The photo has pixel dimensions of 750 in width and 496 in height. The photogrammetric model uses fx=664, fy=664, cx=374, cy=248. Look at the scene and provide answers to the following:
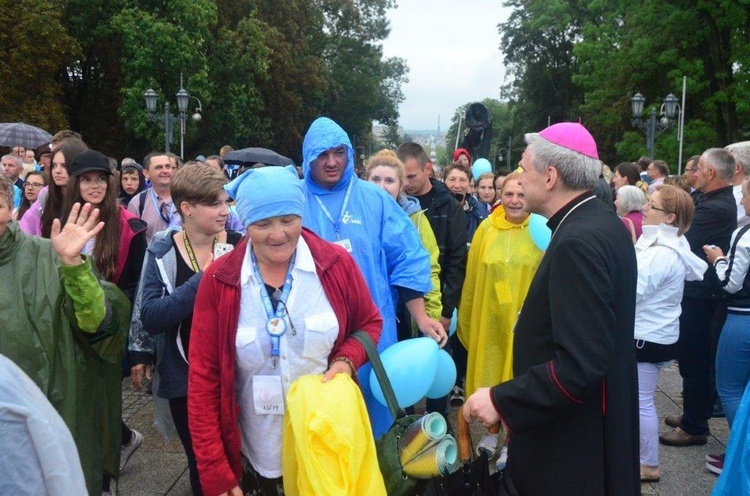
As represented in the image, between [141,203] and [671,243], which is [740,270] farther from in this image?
[141,203]

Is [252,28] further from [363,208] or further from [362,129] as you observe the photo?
[363,208]

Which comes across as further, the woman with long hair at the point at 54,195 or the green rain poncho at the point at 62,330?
the woman with long hair at the point at 54,195

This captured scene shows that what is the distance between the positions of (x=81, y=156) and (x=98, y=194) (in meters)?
0.28

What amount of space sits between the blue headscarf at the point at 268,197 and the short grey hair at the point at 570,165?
0.88m

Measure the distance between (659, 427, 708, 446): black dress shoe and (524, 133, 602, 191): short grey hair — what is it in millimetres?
3399

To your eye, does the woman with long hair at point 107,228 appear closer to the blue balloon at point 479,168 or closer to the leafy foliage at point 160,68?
the blue balloon at point 479,168

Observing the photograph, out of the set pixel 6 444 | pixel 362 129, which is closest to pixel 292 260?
pixel 6 444

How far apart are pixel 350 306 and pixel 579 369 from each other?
922 millimetres

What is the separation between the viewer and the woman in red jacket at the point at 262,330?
2.41 m

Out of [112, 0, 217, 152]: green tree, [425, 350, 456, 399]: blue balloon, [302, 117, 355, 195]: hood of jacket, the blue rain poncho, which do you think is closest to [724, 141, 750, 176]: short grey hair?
the blue rain poncho

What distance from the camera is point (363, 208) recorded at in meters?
3.58

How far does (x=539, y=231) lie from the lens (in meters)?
4.19

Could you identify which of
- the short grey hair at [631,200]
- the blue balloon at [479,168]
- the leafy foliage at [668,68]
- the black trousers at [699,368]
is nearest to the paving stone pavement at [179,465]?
the black trousers at [699,368]

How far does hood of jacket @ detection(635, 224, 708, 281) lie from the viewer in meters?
4.25
